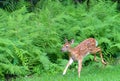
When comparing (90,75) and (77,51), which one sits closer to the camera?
(90,75)

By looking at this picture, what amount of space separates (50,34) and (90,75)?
2.83m

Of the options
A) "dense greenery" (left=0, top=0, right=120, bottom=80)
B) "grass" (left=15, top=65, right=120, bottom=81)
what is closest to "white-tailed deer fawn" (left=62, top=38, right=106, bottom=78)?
"grass" (left=15, top=65, right=120, bottom=81)

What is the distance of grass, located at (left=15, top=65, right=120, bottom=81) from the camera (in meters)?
11.8

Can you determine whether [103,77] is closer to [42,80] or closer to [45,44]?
[42,80]

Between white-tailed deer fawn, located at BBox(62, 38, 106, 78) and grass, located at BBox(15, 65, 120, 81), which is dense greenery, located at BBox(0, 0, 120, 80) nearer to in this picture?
grass, located at BBox(15, 65, 120, 81)

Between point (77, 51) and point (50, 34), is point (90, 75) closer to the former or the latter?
point (77, 51)

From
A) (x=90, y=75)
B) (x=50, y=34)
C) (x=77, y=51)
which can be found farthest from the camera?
(x=50, y=34)

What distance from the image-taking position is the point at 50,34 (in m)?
14.7

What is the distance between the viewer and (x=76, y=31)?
15.2 m

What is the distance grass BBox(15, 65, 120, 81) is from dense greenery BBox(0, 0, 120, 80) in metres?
0.47

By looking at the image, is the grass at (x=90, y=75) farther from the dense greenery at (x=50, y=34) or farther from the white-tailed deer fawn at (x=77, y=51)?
the dense greenery at (x=50, y=34)

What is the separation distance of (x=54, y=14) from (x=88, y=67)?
11.6 ft

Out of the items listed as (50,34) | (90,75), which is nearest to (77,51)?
(90,75)

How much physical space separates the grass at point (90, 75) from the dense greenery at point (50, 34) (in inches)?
18.3
